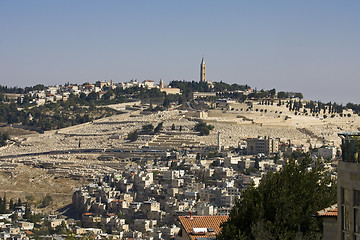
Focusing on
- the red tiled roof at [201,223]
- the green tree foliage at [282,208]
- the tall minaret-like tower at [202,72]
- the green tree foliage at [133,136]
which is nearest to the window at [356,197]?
the green tree foliage at [282,208]

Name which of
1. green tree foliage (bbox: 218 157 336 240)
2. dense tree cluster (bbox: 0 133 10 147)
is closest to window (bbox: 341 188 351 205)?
green tree foliage (bbox: 218 157 336 240)

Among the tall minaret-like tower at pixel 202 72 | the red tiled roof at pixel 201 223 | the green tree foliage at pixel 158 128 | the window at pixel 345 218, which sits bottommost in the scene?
the green tree foliage at pixel 158 128

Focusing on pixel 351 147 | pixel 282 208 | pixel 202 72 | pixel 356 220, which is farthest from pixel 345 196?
pixel 202 72

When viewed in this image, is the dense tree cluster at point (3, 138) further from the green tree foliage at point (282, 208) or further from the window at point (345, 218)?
the window at point (345, 218)

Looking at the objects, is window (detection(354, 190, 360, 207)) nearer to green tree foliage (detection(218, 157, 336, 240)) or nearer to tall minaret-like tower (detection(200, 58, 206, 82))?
green tree foliage (detection(218, 157, 336, 240))

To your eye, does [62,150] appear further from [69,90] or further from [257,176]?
[69,90]

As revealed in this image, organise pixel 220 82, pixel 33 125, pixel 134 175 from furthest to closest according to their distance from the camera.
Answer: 1. pixel 220 82
2. pixel 33 125
3. pixel 134 175

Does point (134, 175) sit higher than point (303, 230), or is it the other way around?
point (303, 230)

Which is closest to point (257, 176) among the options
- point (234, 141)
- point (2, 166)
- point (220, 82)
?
point (234, 141)
